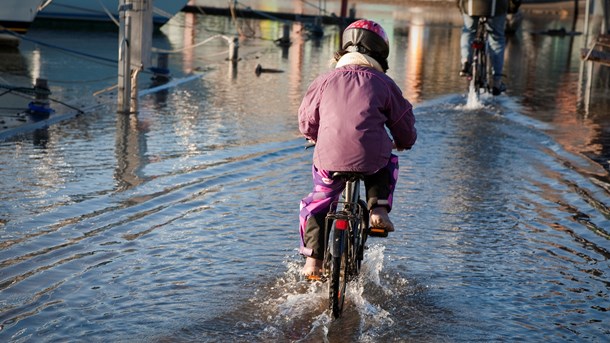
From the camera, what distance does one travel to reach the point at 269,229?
332 inches

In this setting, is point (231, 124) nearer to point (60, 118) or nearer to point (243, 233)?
point (60, 118)

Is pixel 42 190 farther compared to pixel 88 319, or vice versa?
pixel 42 190

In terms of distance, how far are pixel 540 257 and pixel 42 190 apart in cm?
393

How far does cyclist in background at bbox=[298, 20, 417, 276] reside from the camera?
611 centimetres

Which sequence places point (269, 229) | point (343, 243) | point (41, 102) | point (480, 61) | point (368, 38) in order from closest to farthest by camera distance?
point (343, 243) < point (368, 38) < point (269, 229) < point (41, 102) < point (480, 61)

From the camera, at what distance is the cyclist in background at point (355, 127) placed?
6113 mm

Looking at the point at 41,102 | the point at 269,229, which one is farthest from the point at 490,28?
the point at 269,229

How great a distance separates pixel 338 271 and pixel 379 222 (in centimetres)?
45

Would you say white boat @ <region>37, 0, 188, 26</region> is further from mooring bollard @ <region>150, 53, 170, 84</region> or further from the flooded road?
the flooded road

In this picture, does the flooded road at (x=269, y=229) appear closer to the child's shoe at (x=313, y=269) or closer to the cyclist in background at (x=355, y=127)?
the child's shoe at (x=313, y=269)

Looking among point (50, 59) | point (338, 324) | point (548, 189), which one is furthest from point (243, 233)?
point (50, 59)

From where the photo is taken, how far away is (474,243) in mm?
8188

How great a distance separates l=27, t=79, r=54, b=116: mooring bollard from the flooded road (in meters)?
0.41

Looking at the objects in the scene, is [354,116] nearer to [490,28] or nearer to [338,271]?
[338,271]
